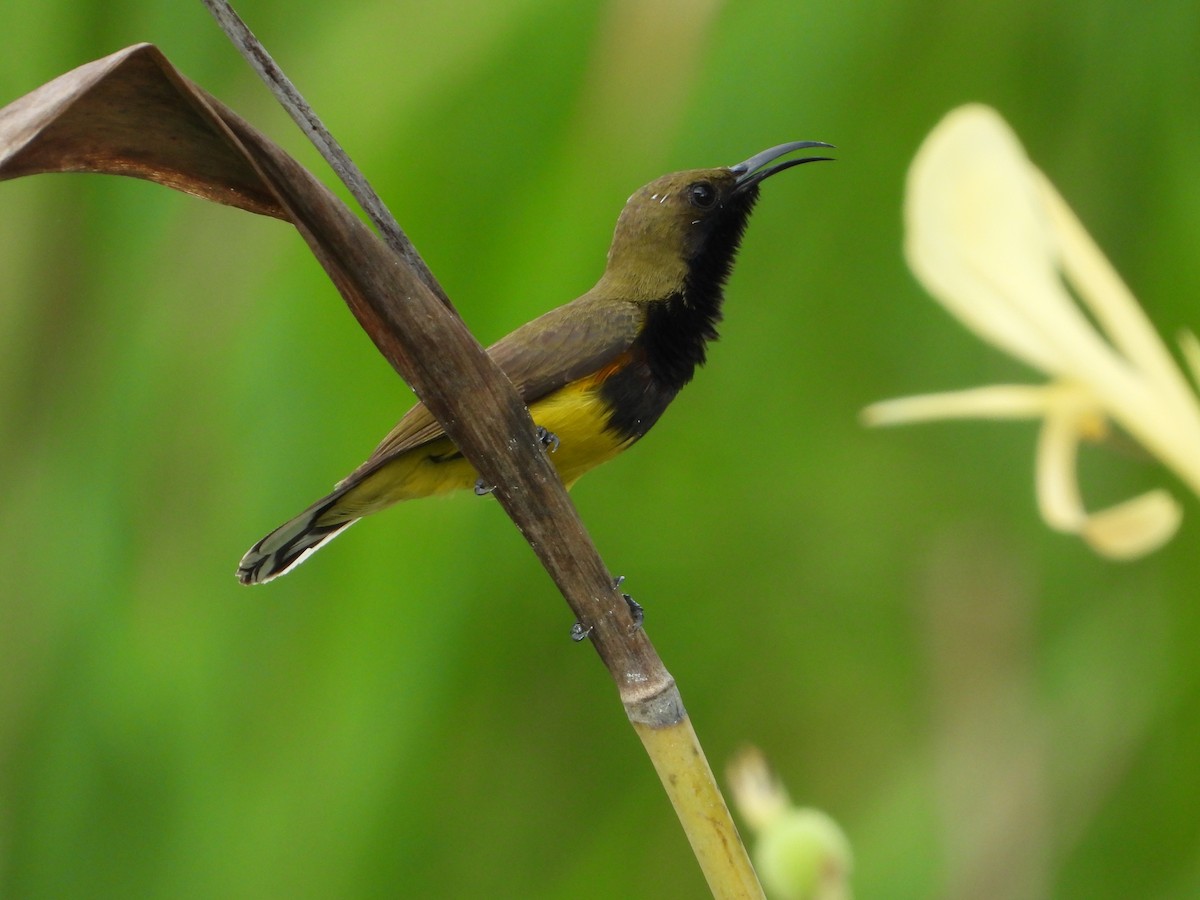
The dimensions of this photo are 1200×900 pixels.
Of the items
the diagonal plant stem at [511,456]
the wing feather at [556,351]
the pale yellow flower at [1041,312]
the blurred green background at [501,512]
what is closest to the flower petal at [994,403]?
the pale yellow flower at [1041,312]

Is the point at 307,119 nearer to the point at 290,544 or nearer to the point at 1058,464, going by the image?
the point at 1058,464

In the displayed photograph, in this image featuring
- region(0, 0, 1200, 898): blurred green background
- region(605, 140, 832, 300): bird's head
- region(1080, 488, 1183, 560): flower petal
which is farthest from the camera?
region(605, 140, 832, 300): bird's head

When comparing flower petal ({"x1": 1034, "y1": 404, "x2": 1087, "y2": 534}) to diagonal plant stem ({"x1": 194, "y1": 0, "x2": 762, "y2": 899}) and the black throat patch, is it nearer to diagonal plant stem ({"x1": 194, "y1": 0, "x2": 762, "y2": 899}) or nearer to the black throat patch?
diagonal plant stem ({"x1": 194, "y1": 0, "x2": 762, "y2": 899})

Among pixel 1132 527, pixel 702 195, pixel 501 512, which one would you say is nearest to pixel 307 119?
pixel 1132 527

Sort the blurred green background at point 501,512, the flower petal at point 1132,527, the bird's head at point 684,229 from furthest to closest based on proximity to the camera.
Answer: the bird's head at point 684,229 → the blurred green background at point 501,512 → the flower petal at point 1132,527

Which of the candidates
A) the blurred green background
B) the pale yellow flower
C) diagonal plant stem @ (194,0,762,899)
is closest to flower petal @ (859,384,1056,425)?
the pale yellow flower

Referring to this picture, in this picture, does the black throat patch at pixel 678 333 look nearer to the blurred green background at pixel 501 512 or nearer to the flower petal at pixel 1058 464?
the blurred green background at pixel 501 512
